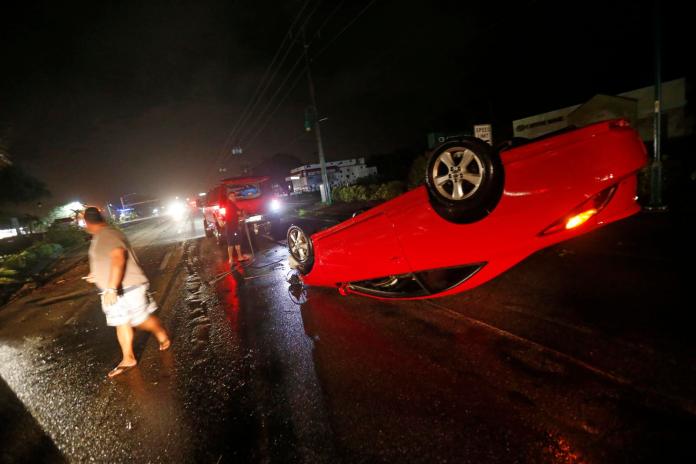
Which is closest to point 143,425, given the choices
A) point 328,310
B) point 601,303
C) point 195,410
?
point 195,410

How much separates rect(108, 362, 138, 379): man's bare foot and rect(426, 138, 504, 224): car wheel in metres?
3.62

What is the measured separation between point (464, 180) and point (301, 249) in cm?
266

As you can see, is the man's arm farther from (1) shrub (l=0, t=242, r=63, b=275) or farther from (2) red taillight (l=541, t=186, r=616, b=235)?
(1) shrub (l=0, t=242, r=63, b=275)

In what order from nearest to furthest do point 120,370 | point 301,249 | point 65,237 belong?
point 120,370
point 301,249
point 65,237

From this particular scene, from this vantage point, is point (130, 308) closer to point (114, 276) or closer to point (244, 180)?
point (114, 276)

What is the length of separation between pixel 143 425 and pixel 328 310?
7.33 ft

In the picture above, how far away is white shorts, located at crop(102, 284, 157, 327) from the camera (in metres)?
3.39

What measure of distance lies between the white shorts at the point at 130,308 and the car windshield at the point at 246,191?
9.83 m

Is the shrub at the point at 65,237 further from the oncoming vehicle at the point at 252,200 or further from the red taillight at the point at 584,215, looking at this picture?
the red taillight at the point at 584,215

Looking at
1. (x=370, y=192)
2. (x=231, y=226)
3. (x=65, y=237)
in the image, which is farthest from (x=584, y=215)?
(x=65, y=237)

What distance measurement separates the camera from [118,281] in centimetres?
326

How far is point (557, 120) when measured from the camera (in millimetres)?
25859

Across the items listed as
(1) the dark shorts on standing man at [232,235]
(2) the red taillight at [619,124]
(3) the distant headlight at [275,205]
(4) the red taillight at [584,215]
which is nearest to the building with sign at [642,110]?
(3) the distant headlight at [275,205]

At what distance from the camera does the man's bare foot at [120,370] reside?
341 centimetres
